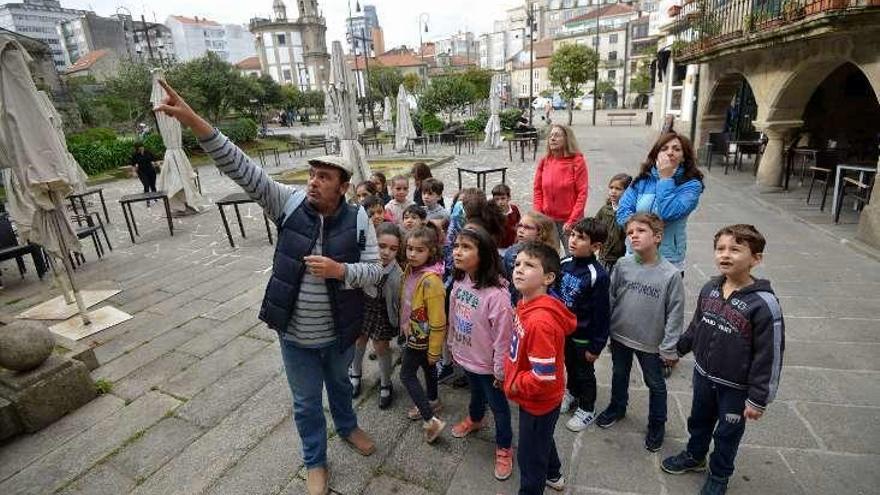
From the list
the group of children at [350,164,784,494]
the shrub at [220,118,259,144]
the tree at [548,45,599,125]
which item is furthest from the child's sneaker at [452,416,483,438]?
the tree at [548,45,599,125]

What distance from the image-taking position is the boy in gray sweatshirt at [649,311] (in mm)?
2510

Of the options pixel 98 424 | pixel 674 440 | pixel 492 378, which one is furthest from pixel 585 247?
pixel 98 424

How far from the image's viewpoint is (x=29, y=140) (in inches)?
161

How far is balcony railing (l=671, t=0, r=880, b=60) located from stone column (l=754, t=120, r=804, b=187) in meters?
1.99

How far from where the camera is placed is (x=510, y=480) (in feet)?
8.48

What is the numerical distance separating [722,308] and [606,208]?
6.55 feet

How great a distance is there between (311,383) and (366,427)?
766mm

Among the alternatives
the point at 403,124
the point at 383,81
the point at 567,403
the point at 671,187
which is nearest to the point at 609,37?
the point at 383,81

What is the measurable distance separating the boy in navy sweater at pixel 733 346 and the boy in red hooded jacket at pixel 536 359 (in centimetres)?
74

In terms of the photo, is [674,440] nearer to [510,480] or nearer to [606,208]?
[510,480]

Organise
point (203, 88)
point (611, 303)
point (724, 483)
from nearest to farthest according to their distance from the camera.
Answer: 1. point (724, 483)
2. point (611, 303)
3. point (203, 88)

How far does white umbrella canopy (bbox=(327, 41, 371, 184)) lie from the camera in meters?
8.09

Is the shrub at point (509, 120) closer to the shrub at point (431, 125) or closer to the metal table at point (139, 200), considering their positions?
the shrub at point (431, 125)

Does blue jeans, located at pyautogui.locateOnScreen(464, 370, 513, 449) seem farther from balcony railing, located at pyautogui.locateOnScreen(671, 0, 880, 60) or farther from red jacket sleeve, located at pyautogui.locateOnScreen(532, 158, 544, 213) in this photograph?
balcony railing, located at pyautogui.locateOnScreen(671, 0, 880, 60)
